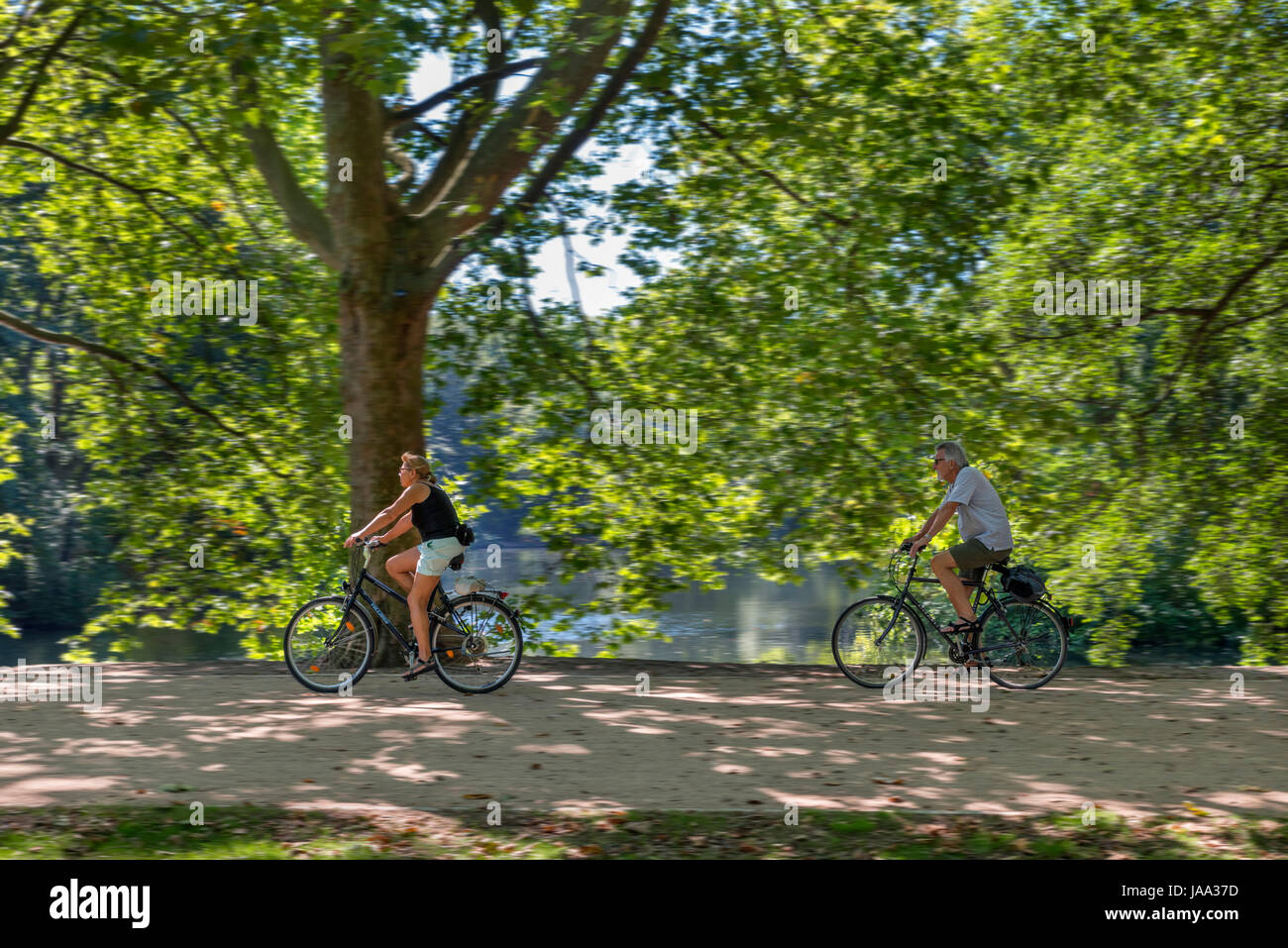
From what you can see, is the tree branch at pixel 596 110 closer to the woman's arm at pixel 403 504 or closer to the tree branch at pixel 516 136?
the tree branch at pixel 516 136

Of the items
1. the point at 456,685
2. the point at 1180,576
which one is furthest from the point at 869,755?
the point at 1180,576

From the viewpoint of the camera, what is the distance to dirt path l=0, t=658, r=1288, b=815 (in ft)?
22.0

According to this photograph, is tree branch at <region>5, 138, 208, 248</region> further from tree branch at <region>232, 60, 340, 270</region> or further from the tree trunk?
the tree trunk

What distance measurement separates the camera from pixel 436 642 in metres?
10.0

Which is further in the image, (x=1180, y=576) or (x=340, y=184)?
(x=1180, y=576)

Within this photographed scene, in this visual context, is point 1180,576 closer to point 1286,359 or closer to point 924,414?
point 1286,359

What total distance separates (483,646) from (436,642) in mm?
372

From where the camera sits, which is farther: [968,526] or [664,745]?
[968,526]

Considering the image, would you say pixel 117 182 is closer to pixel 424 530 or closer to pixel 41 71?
pixel 41 71

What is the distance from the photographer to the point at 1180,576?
2511 centimetres

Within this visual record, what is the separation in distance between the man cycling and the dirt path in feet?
3.38

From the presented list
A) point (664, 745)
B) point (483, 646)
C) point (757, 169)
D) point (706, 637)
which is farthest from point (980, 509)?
point (706, 637)

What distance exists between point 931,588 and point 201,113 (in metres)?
10.1

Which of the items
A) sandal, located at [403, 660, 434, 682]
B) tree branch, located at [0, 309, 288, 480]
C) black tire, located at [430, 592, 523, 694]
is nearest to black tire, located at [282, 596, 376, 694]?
sandal, located at [403, 660, 434, 682]
